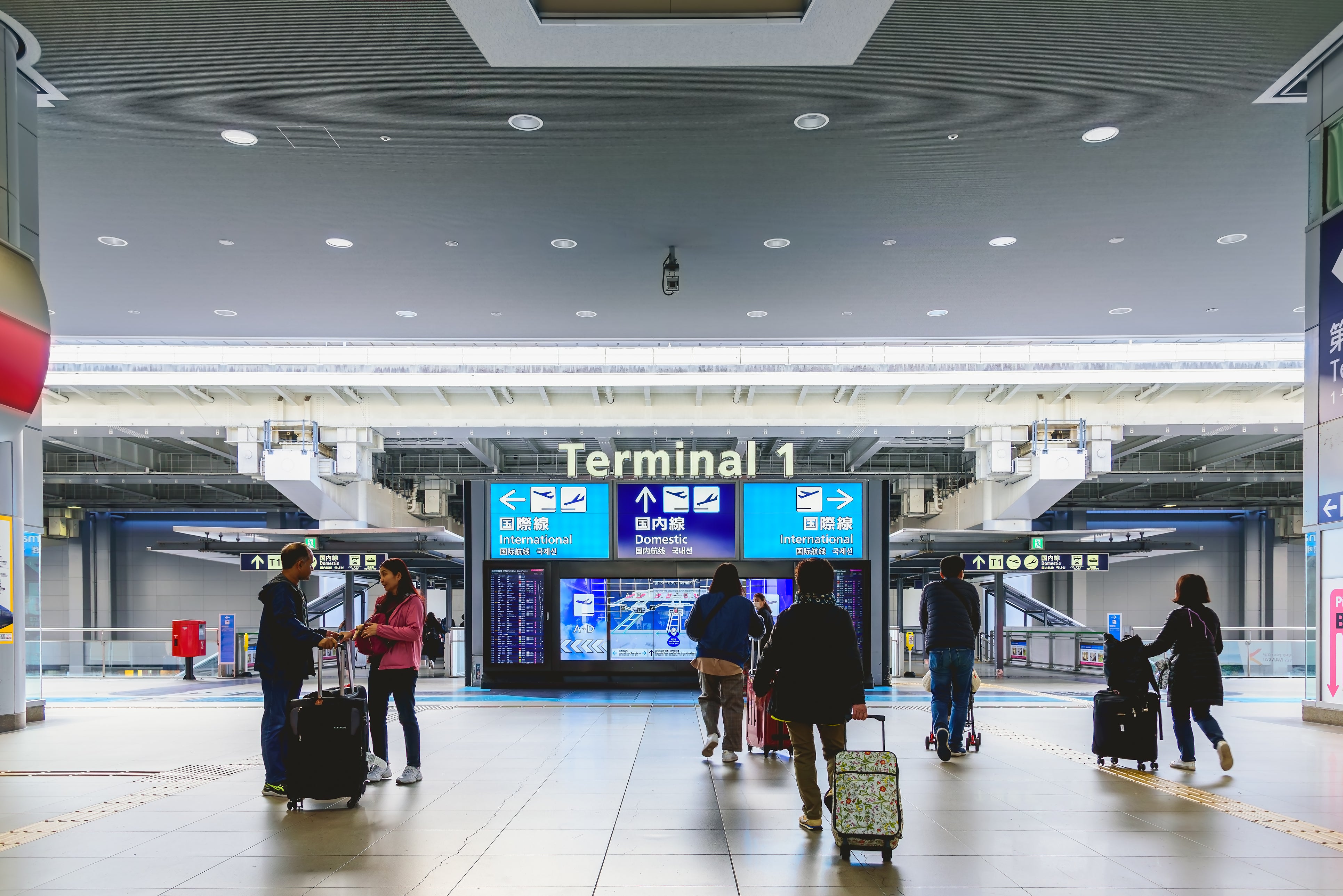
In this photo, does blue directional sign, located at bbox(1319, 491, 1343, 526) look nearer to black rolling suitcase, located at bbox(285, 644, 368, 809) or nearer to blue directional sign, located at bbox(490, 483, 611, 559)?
black rolling suitcase, located at bbox(285, 644, 368, 809)

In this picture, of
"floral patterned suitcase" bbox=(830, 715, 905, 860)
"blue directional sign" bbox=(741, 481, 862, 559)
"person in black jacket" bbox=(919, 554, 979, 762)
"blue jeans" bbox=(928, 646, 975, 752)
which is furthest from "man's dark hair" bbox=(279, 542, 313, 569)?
"blue directional sign" bbox=(741, 481, 862, 559)

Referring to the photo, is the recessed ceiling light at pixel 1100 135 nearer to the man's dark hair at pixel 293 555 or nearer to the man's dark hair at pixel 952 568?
the man's dark hair at pixel 952 568

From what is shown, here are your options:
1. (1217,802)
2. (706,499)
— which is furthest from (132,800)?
(706,499)

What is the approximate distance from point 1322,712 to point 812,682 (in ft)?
24.9

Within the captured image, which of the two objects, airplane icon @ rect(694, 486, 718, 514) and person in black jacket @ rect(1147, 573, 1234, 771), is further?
airplane icon @ rect(694, 486, 718, 514)

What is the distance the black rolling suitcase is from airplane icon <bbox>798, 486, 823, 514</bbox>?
9961mm

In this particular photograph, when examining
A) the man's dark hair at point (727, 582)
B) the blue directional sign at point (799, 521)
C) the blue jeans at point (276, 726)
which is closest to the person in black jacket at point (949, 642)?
the man's dark hair at point (727, 582)

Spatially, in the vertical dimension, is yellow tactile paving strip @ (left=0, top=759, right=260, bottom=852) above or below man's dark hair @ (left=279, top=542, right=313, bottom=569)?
below

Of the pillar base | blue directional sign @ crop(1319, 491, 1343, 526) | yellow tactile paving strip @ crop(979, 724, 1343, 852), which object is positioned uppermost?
blue directional sign @ crop(1319, 491, 1343, 526)

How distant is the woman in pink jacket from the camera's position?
713cm

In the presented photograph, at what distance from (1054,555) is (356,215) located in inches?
586

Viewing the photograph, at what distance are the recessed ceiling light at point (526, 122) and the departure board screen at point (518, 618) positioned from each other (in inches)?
327

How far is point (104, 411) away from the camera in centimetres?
2116

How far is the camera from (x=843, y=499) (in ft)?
51.4
